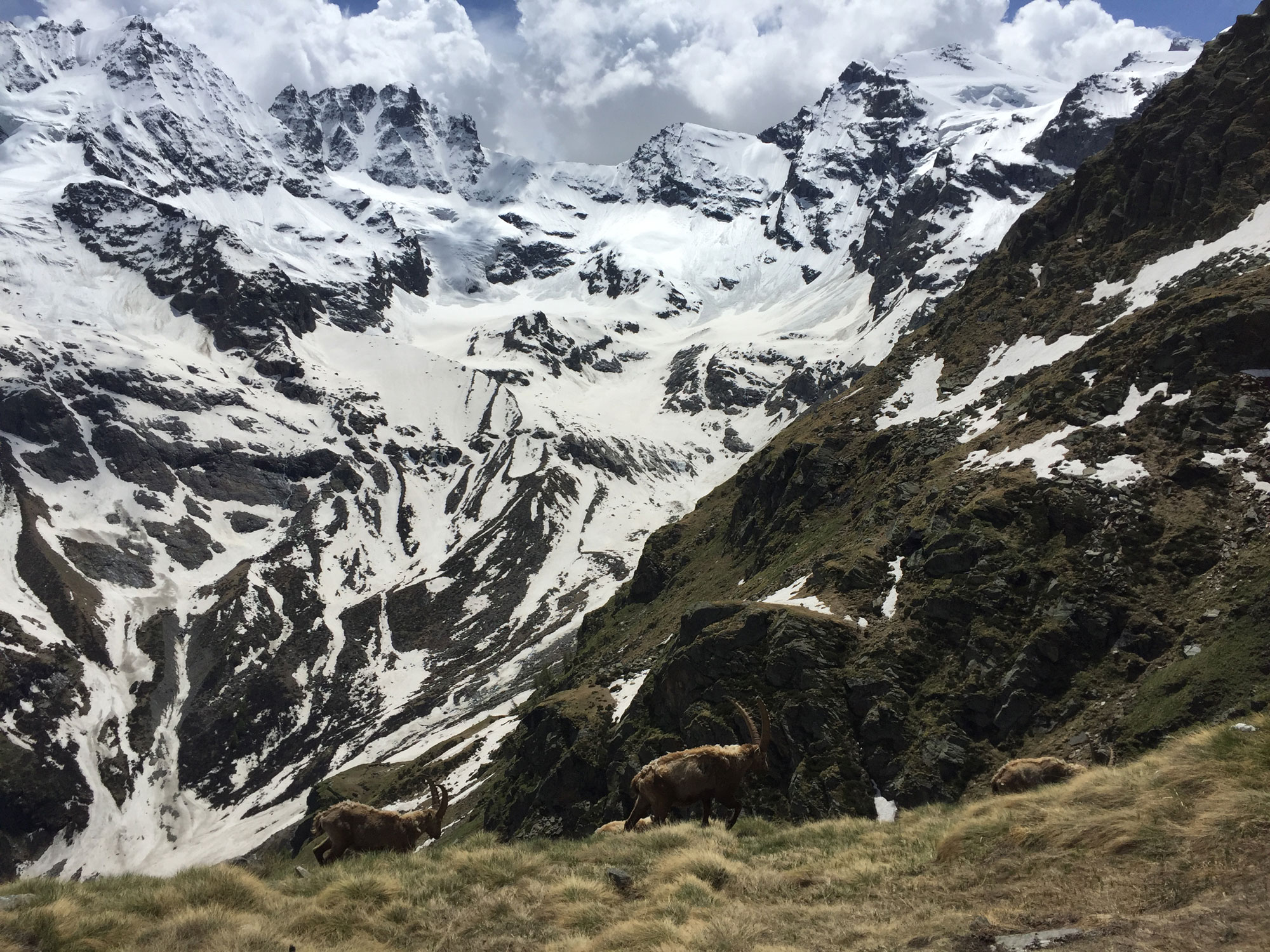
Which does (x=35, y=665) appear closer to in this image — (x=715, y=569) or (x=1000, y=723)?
(x=715, y=569)

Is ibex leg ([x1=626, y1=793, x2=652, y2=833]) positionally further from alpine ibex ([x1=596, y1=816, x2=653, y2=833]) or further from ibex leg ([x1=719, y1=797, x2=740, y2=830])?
ibex leg ([x1=719, y1=797, x2=740, y2=830])

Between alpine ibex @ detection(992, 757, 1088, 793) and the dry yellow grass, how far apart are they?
5490mm

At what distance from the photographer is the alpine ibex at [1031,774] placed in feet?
68.3

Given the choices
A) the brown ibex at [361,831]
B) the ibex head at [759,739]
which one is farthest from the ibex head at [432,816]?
the ibex head at [759,739]

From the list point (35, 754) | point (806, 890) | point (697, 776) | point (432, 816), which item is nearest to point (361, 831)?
point (432, 816)

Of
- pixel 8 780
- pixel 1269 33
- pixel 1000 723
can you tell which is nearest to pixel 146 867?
pixel 8 780

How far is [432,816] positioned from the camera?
62.7ft

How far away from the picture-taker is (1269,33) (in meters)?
84.7

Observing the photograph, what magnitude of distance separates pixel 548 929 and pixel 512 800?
57.6 m

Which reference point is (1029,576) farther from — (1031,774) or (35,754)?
(35,754)

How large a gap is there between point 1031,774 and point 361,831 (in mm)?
15797

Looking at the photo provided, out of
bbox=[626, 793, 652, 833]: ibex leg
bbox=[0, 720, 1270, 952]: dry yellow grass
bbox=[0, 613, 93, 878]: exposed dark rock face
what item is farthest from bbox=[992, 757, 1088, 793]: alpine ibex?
bbox=[0, 613, 93, 878]: exposed dark rock face

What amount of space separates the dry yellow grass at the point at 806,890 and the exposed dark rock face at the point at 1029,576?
79.5ft

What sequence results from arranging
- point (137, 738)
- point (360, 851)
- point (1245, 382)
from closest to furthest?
point (360, 851)
point (1245, 382)
point (137, 738)
